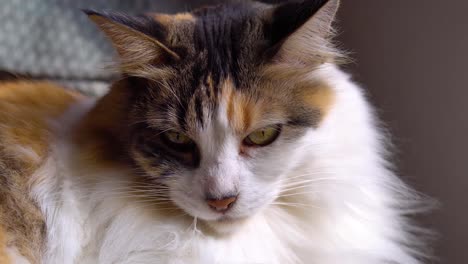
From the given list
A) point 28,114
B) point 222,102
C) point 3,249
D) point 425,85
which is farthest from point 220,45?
point 425,85

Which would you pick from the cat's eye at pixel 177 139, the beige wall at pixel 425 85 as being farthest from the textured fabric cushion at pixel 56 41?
the beige wall at pixel 425 85

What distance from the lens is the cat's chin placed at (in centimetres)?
107

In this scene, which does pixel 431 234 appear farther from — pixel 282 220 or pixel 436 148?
pixel 282 220

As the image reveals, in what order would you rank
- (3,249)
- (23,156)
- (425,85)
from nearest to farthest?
(3,249), (23,156), (425,85)

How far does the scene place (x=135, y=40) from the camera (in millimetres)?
1032

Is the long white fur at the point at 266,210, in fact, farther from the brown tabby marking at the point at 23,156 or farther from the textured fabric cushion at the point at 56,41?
the textured fabric cushion at the point at 56,41

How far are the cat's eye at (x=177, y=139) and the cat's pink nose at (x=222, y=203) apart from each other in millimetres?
132

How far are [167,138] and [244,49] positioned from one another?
253 mm

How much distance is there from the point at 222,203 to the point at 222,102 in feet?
0.66

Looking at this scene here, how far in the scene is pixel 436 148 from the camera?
175 cm

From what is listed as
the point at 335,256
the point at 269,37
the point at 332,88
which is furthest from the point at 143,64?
the point at 335,256

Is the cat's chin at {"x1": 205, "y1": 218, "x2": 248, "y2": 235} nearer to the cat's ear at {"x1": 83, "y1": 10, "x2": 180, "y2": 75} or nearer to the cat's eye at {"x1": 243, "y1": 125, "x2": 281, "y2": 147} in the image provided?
the cat's eye at {"x1": 243, "y1": 125, "x2": 281, "y2": 147}

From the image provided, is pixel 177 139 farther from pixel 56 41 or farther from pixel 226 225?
pixel 56 41

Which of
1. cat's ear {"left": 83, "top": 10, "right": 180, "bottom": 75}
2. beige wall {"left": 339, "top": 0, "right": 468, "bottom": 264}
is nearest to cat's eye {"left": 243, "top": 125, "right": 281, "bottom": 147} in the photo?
cat's ear {"left": 83, "top": 10, "right": 180, "bottom": 75}
